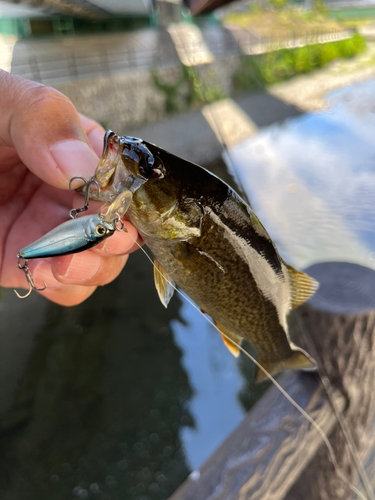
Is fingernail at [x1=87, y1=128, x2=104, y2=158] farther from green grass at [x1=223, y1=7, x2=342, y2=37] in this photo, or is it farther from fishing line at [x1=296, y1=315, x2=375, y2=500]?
green grass at [x1=223, y1=7, x2=342, y2=37]

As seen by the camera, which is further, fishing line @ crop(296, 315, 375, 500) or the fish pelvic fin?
fishing line @ crop(296, 315, 375, 500)

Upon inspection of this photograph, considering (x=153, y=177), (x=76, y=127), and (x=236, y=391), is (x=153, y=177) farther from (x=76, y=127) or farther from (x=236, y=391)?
(x=236, y=391)

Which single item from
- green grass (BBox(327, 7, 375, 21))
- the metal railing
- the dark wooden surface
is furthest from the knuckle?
green grass (BBox(327, 7, 375, 21))

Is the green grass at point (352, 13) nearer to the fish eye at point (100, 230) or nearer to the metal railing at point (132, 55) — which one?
the metal railing at point (132, 55)

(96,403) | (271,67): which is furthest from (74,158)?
(271,67)

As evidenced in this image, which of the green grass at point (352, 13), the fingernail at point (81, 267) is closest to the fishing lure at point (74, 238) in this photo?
the fingernail at point (81, 267)

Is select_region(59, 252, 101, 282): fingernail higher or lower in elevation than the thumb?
lower

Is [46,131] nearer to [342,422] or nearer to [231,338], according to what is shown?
[231,338]

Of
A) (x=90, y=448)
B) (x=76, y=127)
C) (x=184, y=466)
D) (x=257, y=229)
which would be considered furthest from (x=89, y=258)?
(x=90, y=448)
